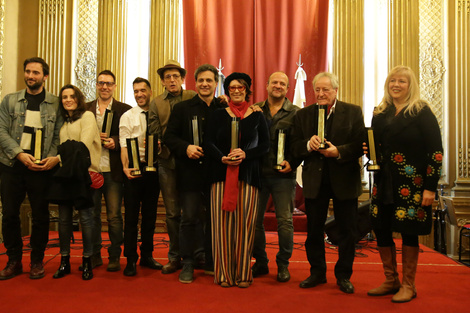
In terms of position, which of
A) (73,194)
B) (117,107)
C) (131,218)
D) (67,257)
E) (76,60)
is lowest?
(67,257)

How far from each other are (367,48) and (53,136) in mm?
5207

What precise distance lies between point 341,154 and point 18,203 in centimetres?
239

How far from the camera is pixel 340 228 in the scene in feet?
9.66

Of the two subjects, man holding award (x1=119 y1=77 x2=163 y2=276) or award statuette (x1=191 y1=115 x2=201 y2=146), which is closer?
award statuette (x1=191 y1=115 x2=201 y2=146)

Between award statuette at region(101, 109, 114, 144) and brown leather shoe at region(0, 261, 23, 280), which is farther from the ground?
award statuette at region(101, 109, 114, 144)

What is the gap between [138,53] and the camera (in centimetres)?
698

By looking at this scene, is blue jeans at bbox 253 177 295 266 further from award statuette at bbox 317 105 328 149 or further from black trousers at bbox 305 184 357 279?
award statuette at bbox 317 105 328 149

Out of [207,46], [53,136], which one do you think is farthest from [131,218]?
[207,46]

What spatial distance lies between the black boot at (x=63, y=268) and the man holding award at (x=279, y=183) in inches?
55.4

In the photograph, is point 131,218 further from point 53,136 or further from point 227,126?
point 227,126

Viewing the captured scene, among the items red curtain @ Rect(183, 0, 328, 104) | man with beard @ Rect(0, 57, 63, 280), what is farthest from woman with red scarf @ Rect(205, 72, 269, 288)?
red curtain @ Rect(183, 0, 328, 104)

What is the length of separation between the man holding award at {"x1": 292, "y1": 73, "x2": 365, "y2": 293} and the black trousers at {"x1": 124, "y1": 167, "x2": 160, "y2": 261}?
1.20 metres

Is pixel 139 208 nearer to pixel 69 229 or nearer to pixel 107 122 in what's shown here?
pixel 69 229

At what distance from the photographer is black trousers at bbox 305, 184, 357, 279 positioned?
9.50ft
